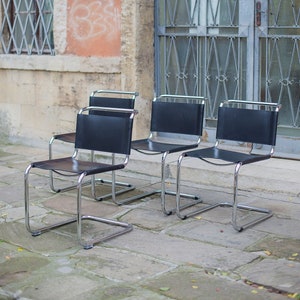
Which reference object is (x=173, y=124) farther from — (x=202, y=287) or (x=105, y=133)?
(x=202, y=287)

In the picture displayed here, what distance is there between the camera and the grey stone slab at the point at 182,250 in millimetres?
5203

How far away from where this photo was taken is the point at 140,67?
8.44m

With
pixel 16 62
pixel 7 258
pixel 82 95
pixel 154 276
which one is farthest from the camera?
pixel 16 62

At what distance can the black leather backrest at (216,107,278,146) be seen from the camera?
6246mm

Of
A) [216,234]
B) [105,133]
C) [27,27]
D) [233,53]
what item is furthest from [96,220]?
[27,27]

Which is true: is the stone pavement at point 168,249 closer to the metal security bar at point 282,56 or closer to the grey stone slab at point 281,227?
the grey stone slab at point 281,227

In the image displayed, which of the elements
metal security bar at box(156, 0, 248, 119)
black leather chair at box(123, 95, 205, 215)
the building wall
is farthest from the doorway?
black leather chair at box(123, 95, 205, 215)

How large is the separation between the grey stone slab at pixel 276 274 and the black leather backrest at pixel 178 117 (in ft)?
6.30

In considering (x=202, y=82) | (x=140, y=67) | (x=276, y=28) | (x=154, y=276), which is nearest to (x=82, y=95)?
(x=140, y=67)

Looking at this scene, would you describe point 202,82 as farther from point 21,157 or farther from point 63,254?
point 63,254

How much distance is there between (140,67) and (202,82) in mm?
769

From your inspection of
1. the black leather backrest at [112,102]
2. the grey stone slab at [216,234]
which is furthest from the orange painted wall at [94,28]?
the grey stone slab at [216,234]

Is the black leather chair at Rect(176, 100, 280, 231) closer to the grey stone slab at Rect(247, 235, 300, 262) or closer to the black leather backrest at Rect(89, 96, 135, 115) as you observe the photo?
the grey stone slab at Rect(247, 235, 300, 262)

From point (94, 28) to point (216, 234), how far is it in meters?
3.81
